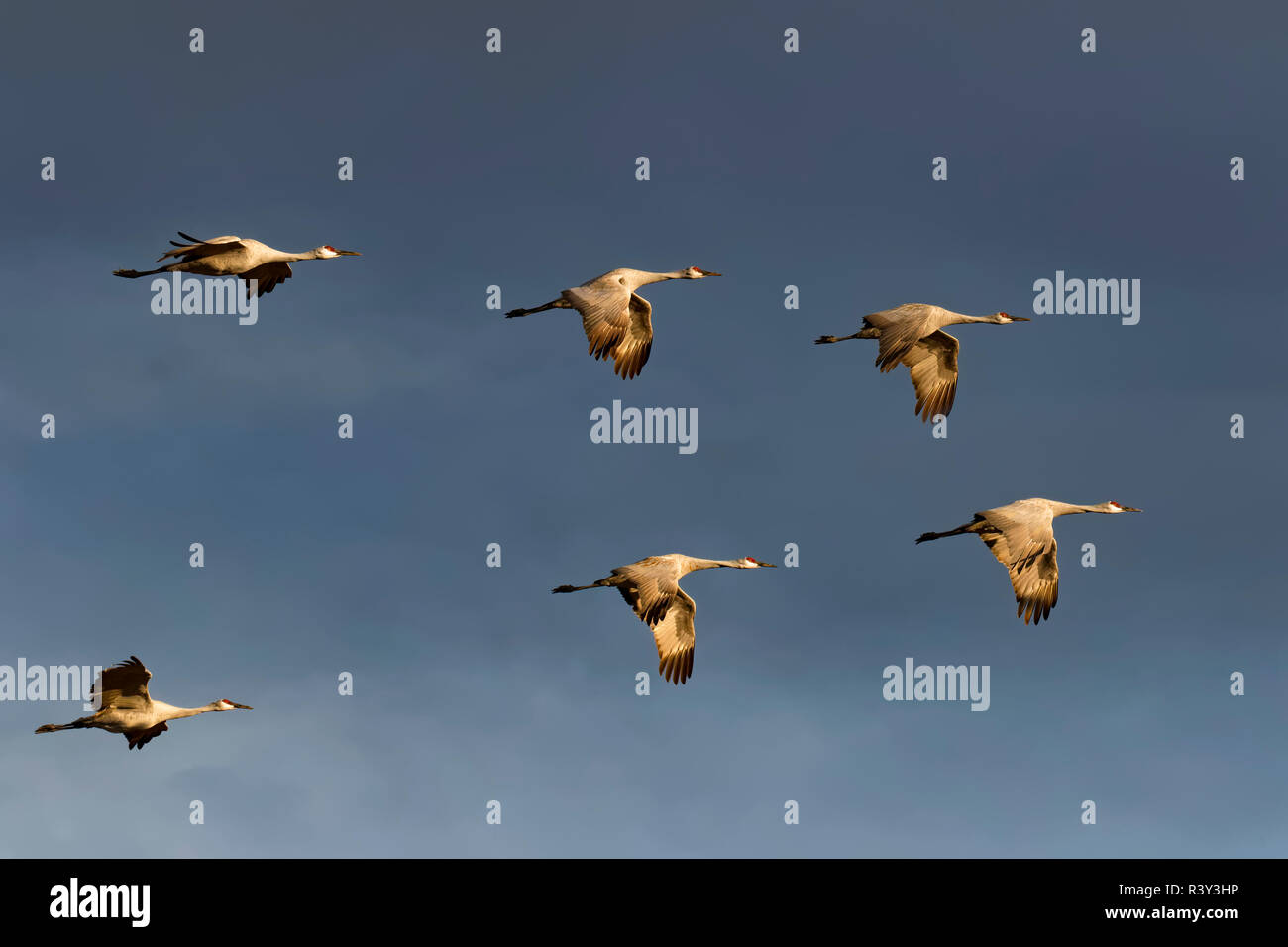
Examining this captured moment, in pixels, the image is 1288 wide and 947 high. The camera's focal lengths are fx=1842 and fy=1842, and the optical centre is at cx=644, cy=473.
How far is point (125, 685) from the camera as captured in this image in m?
46.2

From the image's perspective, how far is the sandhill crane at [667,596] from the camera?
4553 cm

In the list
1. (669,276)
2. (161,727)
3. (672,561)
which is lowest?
(161,727)

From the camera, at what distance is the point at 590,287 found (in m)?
45.5

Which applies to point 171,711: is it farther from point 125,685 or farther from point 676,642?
point 676,642

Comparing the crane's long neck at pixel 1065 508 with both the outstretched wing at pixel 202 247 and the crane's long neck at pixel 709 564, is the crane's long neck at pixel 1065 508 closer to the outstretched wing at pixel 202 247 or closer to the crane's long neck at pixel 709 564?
the crane's long neck at pixel 709 564

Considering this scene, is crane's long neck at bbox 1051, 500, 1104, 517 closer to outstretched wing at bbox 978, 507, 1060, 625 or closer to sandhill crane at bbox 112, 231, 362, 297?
outstretched wing at bbox 978, 507, 1060, 625

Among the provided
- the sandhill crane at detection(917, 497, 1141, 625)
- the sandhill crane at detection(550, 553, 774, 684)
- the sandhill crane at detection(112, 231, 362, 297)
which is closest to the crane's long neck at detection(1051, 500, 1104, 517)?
the sandhill crane at detection(917, 497, 1141, 625)

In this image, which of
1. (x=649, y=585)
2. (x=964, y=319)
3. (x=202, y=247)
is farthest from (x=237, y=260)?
(x=964, y=319)

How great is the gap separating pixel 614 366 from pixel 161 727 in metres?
15.2

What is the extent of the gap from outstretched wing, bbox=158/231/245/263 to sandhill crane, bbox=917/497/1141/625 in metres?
18.8
